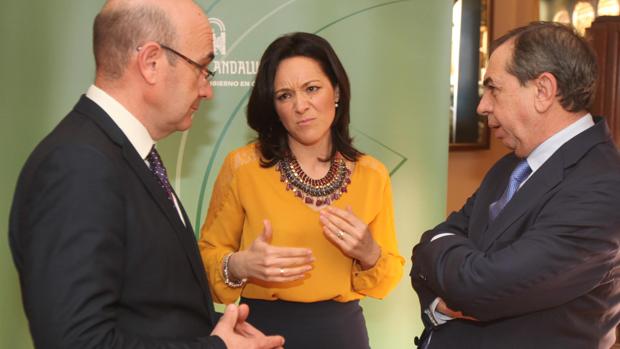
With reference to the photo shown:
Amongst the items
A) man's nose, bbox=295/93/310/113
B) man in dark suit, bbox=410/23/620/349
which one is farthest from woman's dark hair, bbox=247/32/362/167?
man in dark suit, bbox=410/23/620/349

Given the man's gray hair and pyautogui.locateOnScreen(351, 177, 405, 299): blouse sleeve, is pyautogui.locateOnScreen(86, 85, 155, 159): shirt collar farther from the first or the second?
pyautogui.locateOnScreen(351, 177, 405, 299): blouse sleeve

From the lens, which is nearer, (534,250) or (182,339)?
(182,339)

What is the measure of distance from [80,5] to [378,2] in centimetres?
139

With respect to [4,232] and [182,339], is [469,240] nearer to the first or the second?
[182,339]

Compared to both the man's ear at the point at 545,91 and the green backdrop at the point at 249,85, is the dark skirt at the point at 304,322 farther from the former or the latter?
the man's ear at the point at 545,91

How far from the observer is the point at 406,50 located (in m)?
3.22

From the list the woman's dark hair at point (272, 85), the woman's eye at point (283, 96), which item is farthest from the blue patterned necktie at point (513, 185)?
the woman's eye at point (283, 96)

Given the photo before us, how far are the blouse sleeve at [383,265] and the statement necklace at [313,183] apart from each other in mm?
187

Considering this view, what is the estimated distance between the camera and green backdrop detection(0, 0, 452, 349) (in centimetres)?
301

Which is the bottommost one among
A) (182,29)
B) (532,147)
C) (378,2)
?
(532,147)

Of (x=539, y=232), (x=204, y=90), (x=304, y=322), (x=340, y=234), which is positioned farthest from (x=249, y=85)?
(x=539, y=232)

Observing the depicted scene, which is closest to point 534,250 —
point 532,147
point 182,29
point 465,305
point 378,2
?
point 465,305

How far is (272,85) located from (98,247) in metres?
1.37

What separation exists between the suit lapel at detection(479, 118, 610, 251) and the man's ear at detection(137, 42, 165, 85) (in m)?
1.03
